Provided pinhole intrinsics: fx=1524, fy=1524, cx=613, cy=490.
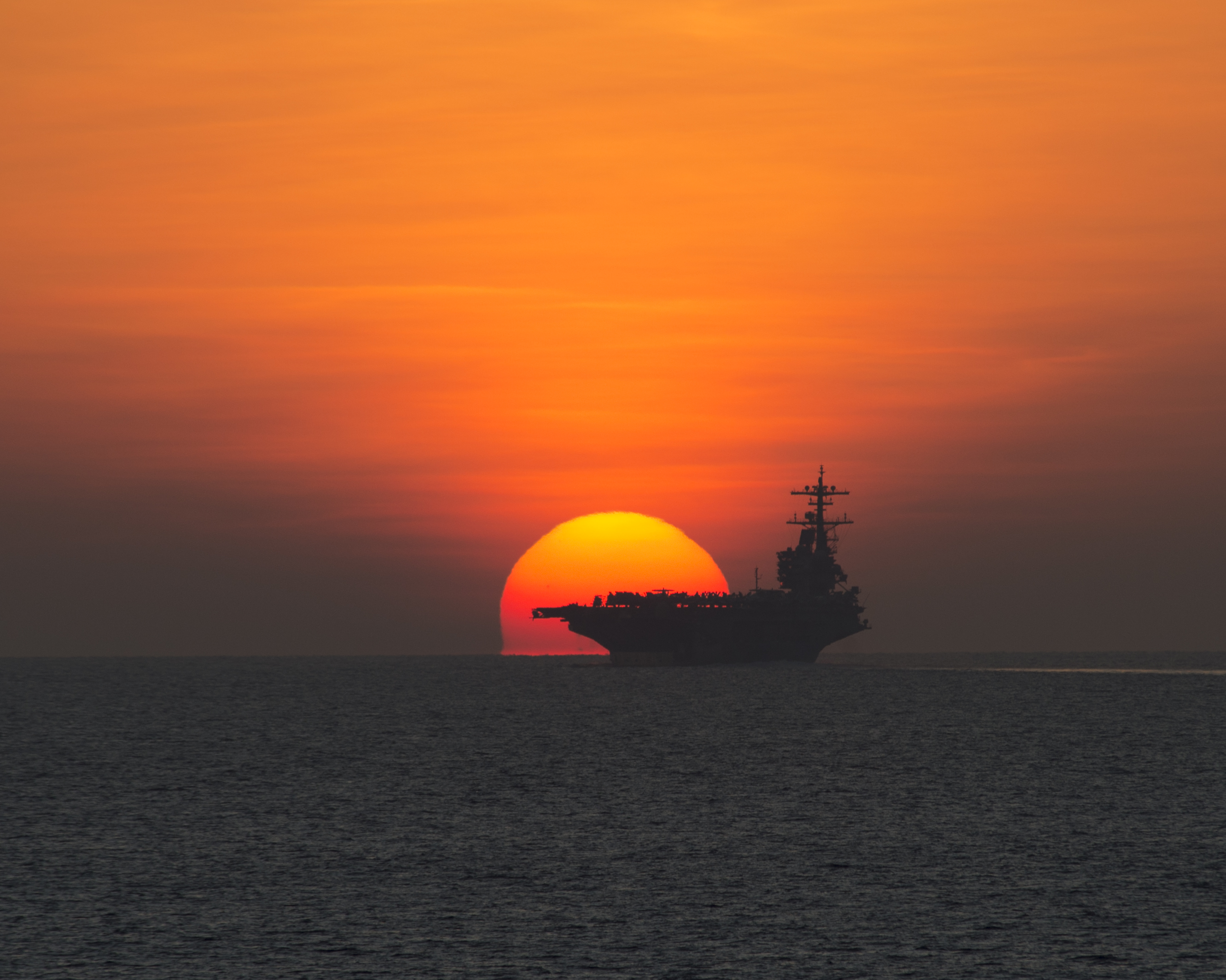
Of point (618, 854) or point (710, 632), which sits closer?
point (618, 854)

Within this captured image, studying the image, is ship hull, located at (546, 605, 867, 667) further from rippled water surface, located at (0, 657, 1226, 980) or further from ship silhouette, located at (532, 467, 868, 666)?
rippled water surface, located at (0, 657, 1226, 980)

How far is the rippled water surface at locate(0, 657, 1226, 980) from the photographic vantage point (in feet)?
89.1

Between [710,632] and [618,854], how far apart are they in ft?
460

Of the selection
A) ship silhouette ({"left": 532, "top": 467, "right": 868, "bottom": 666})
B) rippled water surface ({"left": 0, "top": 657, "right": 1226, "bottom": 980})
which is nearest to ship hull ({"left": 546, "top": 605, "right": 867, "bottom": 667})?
ship silhouette ({"left": 532, "top": 467, "right": 868, "bottom": 666})

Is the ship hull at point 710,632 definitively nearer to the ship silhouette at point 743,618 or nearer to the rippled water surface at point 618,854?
the ship silhouette at point 743,618

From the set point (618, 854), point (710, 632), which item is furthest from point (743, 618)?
point (618, 854)

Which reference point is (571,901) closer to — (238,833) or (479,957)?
(479,957)

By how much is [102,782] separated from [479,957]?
122 ft

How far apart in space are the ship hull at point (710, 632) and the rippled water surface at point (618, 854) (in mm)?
86507

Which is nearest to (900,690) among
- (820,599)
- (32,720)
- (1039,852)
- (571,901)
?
(820,599)

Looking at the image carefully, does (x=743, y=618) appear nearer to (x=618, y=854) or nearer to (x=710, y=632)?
(x=710, y=632)

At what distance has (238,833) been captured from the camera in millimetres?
43750

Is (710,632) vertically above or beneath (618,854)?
above

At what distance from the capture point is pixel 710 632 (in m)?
178
